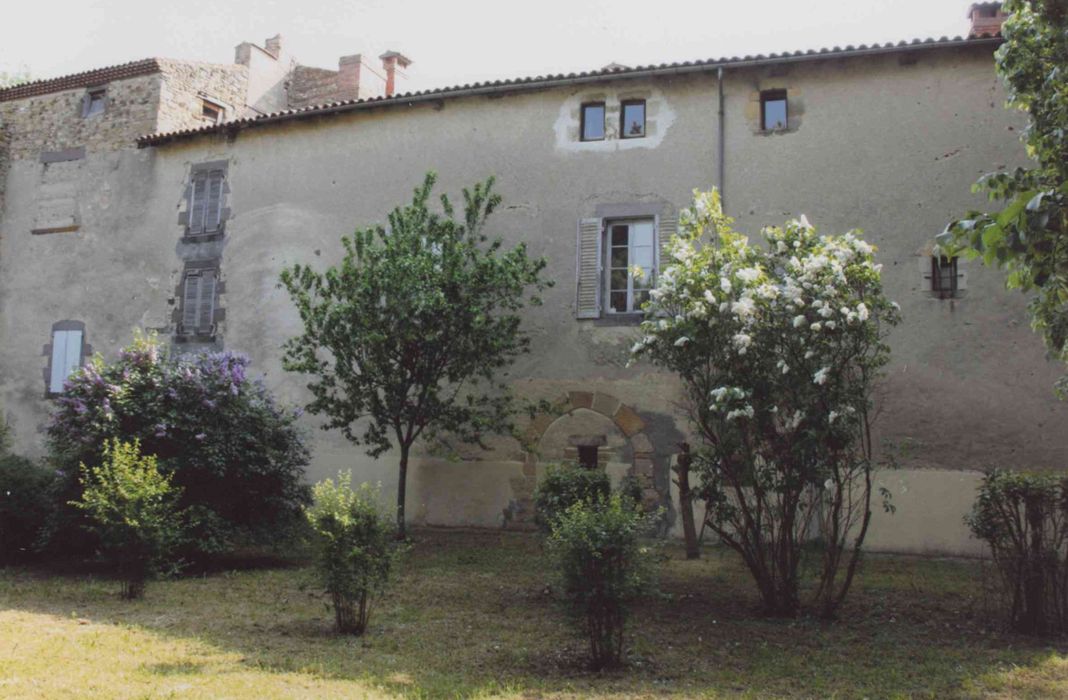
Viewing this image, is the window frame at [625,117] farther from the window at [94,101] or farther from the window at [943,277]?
the window at [94,101]

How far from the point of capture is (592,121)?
13875mm

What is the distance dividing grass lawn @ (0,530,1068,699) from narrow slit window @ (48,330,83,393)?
813 cm

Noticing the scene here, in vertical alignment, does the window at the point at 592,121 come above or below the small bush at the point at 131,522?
above

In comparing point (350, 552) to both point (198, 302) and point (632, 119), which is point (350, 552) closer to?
point (632, 119)

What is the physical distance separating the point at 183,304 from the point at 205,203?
187cm

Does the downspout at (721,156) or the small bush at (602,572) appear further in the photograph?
the downspout at (721,156)

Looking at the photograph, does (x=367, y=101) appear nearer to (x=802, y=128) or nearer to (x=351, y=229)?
(x=351, y=229)

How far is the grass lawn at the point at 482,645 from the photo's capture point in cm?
555

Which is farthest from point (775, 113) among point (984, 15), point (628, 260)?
point (984, 15)

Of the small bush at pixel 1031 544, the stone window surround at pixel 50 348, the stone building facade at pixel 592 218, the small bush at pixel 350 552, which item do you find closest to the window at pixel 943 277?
the stone building facade at pixel 592 218

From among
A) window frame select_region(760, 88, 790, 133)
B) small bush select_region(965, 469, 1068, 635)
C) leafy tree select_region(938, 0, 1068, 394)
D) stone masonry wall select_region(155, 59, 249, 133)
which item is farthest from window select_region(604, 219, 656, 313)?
stone masonry wall select_region(155, 59, 249, 133)

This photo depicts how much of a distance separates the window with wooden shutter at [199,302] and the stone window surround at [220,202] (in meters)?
0.65

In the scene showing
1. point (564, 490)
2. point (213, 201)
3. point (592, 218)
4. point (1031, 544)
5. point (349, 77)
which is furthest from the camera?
point (349, 77)

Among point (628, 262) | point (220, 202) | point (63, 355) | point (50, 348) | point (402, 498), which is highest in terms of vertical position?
point (220, 202)
